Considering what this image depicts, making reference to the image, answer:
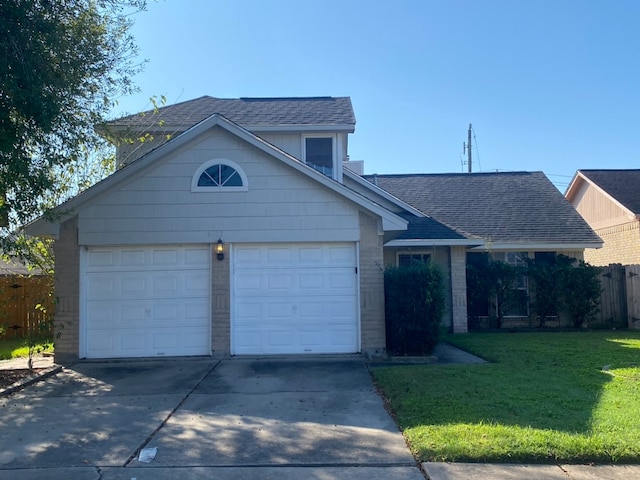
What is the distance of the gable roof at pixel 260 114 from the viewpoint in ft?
47.4

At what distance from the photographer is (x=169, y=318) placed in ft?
37.3

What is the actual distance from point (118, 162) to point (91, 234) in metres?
3.65

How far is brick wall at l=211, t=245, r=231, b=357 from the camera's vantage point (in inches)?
443

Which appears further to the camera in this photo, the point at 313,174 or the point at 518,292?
the point at 518,292

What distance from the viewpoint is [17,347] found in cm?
1498

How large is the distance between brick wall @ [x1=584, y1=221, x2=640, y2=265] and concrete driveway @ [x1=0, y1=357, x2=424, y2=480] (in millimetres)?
15024

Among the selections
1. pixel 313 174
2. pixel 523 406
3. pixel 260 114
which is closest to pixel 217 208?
pixel 313 174

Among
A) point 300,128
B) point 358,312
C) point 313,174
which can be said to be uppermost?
point 300,128

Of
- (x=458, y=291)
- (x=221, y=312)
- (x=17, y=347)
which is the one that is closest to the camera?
(x=221, y=312)

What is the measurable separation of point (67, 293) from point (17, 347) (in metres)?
5.26

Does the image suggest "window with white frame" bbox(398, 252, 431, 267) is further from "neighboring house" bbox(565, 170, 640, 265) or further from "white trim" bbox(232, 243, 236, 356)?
"neighboring house" bbox(565, 170, 640, 265)

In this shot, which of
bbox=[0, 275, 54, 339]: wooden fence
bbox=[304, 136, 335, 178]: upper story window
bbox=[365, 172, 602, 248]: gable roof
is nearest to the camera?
bbox=[304, 136, 335, 178]: upper story window

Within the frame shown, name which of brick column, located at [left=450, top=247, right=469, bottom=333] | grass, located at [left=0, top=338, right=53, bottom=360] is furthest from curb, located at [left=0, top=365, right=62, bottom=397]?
brick column, located at [left=450, top=247, right=469, bottom=333]

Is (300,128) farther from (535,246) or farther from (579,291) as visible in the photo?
(579,291)
